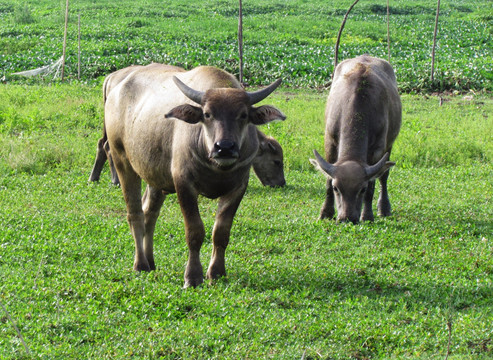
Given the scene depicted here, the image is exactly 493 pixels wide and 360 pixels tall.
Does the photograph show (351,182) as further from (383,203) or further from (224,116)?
(224,116)

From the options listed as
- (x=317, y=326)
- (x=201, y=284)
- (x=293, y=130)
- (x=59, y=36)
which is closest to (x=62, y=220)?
(x=201, y=284)

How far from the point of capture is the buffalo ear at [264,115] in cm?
598

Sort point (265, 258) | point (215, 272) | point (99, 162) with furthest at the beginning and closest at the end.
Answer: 1. point (99, 162)
2. point (265, 258)
3. point (215, 272)

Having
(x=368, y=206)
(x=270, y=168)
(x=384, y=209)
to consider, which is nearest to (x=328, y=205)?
(x=368, y=206)

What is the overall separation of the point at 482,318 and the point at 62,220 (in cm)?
494

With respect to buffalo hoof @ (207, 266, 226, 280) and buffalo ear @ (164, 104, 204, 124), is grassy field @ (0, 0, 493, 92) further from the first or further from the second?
buffalo ear @ (164, 104, 204, 124)

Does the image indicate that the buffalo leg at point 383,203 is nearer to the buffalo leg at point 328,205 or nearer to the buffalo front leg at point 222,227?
the buffalo leg at point 328,205

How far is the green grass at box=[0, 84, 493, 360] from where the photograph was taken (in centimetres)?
508

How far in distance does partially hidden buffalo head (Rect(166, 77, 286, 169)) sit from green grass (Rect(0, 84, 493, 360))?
128 centimetres

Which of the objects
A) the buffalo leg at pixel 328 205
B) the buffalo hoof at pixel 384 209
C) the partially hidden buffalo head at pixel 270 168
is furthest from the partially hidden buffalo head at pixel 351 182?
the partially hidden buffalo head at pixel 270 168

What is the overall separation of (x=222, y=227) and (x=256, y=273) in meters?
0.68

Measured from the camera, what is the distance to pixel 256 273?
6715mm

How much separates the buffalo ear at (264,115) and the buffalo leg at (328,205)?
3448 millimetres

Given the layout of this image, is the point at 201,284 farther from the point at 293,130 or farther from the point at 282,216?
the point at 293,130
